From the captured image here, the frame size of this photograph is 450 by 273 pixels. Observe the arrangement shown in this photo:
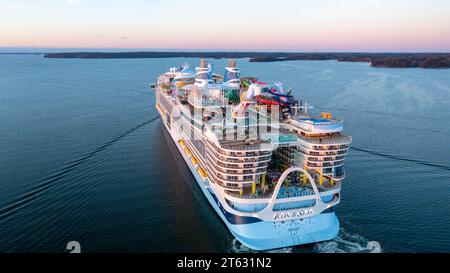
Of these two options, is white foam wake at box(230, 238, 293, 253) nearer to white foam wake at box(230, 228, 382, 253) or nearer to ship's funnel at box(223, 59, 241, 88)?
white foam wake at box(230, 228, 382, 253)

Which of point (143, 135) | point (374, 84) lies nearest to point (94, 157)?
point (143, 135)

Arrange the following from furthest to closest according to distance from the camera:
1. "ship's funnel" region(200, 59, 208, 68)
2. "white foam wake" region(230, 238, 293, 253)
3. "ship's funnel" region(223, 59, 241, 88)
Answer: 1. "ship's funnel" region(200, 59, 208, 68)
2. "ship's funnel" region(223, 59, 241, 88)
3. "white foam wake" region(230, 238, 293, 253)

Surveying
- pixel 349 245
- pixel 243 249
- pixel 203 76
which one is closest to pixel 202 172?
pixel 243 249

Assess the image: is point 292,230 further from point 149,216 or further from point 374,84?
point 374,84

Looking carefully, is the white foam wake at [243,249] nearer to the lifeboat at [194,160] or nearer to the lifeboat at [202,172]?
the lifeboat at [202,172]

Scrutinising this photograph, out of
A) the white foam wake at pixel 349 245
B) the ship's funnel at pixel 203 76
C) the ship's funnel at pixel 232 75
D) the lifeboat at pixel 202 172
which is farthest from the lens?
the ship's funnel at pixel 203 76

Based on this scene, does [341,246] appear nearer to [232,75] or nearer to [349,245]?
[349,245]

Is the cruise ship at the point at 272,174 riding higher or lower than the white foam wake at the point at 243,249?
higher

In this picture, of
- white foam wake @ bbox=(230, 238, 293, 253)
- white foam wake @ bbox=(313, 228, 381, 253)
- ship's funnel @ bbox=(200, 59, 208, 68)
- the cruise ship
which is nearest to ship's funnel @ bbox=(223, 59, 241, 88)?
ship's funnel @ bbox=(200, 59, 208, 68)

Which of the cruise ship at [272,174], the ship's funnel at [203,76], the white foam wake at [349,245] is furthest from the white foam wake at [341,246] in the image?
the ship's funnel at [203,76]
